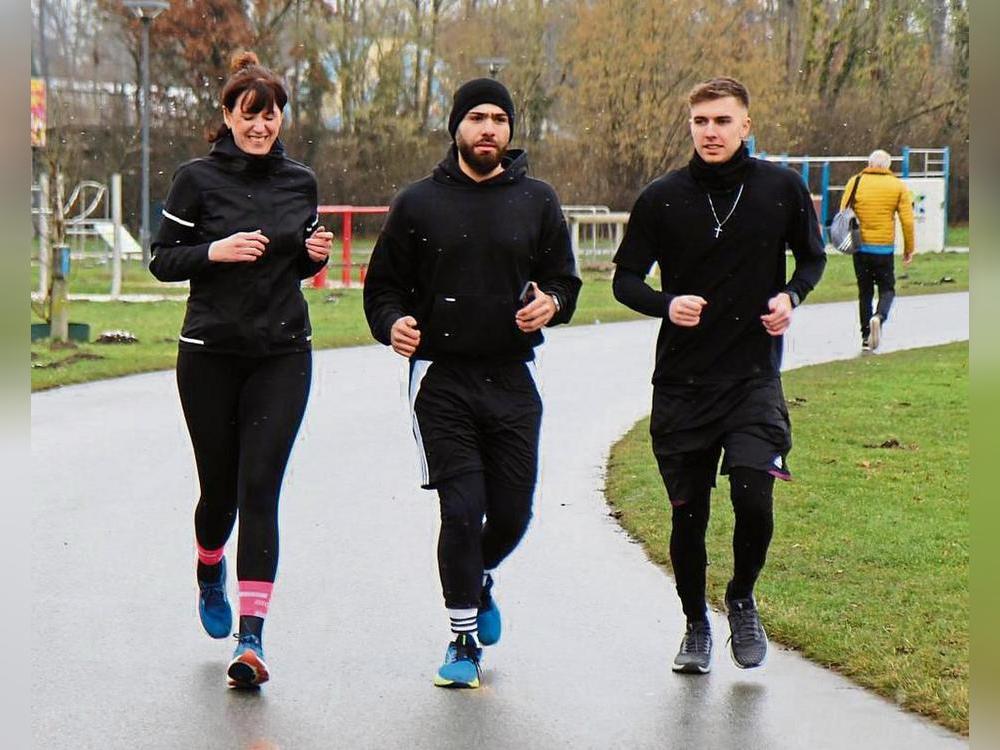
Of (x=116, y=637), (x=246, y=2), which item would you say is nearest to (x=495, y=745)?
(x=116, y=637)

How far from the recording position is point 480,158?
241 inches

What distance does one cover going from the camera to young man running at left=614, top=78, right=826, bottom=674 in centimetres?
609

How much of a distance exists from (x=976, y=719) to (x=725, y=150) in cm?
356

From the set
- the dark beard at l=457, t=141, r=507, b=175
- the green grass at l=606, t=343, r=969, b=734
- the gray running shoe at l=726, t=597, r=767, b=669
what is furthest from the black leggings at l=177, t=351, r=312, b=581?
the green grass at l=606, t=343, r=969, b=734

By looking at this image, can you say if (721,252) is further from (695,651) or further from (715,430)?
(695,651)

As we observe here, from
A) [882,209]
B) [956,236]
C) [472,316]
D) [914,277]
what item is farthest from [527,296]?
[956,236]

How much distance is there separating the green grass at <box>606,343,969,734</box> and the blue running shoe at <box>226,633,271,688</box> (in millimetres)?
1798

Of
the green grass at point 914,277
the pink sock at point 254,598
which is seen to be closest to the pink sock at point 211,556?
the pink sock at point 254,598

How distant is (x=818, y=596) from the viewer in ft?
24.1

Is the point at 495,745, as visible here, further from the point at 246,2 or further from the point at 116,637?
the point at 246,2

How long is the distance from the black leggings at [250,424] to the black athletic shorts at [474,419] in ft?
1.48

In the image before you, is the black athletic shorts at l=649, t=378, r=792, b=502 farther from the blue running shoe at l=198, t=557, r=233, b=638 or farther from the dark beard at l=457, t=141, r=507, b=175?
the blue running shoe at l=198, t=557, r=233, b=638

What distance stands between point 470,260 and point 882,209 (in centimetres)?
1281

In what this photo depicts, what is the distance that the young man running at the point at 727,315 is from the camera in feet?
20.0
